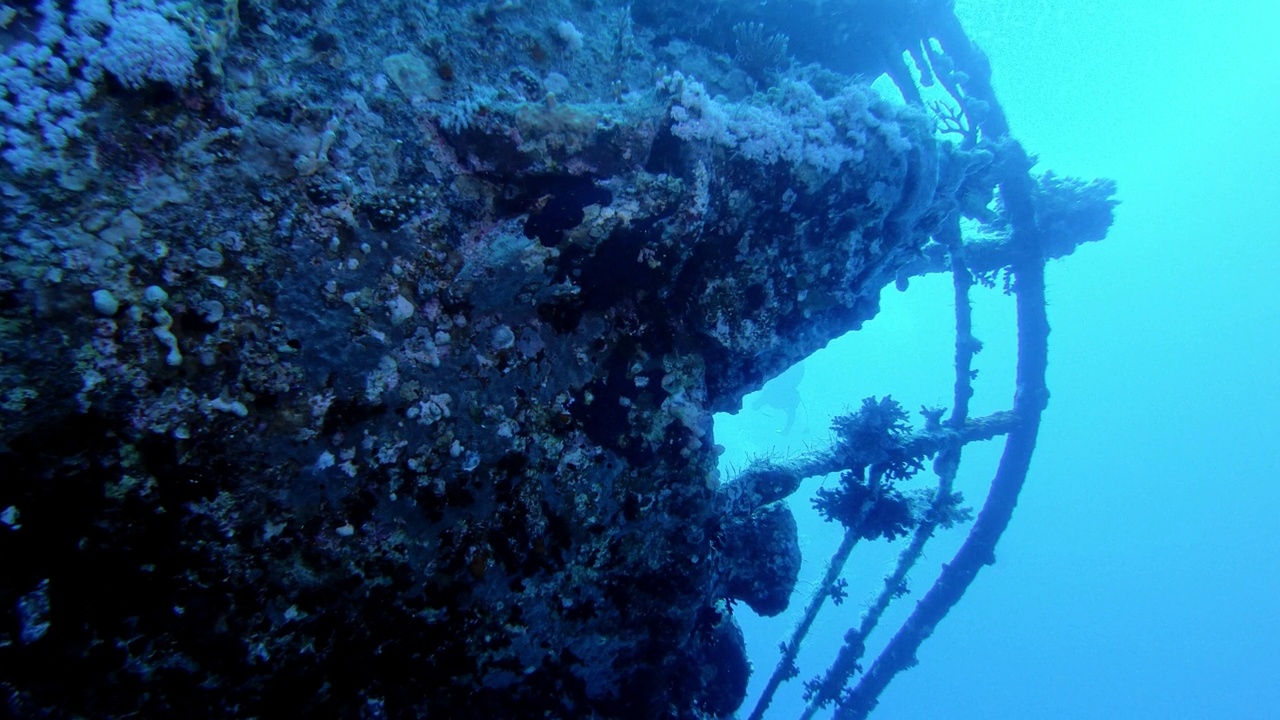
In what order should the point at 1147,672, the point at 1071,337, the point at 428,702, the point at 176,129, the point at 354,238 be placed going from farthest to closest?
the point at 1071,337 → the point at 1147,672 → the point at 428,702 → the point at 354,238 → the point at 176,129

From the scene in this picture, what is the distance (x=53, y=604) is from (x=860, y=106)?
508cm

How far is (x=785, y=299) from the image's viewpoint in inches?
166

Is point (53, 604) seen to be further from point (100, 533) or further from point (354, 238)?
point (354, 238)

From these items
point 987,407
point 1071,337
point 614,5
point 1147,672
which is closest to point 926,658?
point 1147,672

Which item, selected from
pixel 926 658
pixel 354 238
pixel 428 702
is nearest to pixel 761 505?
pixel 428 702

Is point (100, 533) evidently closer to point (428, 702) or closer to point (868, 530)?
point (428, 702)

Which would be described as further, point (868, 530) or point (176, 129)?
point (868, 530)

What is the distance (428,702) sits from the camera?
298 cm

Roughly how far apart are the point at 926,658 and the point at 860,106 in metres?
123

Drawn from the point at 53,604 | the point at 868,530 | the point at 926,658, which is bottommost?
the point at 53,604

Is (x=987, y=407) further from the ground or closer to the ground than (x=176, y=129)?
further from the ground

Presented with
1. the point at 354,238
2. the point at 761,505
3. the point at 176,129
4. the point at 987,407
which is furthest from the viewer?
the point at 987,407

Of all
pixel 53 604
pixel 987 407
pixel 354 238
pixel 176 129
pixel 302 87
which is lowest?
pixel 53 604

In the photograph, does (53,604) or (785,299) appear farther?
(785,299)
